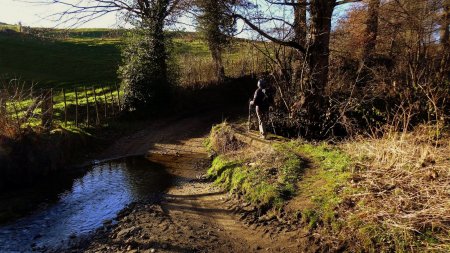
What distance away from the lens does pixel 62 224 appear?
9.08 metres

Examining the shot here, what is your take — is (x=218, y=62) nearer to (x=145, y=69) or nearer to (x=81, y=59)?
(x=145, y=69)

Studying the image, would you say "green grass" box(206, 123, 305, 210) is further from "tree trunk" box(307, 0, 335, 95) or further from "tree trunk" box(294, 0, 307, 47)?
"tree trunk" box(294, 0, 307, 47)

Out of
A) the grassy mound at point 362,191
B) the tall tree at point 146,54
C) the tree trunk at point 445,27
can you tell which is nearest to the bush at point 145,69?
the tall tree at point 146,54

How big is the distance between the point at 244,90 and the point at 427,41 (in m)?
11.7

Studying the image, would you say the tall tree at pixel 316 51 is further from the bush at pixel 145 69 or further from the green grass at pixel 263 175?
the bush at pixel 145 69

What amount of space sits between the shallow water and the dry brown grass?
18.8 feet

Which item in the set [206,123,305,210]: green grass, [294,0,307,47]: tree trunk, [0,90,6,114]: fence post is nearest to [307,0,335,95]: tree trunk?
[294,0,307,47]: tree trunk

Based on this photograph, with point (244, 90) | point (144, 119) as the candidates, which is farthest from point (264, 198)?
point (244, 90)

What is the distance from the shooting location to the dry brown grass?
583 centimetres

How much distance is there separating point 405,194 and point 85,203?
25.4 ft

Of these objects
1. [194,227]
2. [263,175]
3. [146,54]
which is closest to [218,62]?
[146,54]

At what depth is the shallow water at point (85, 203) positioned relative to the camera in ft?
27.6

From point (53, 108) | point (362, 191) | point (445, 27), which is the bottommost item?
point (362, 191)

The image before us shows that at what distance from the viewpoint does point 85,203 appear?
10.4 meters
